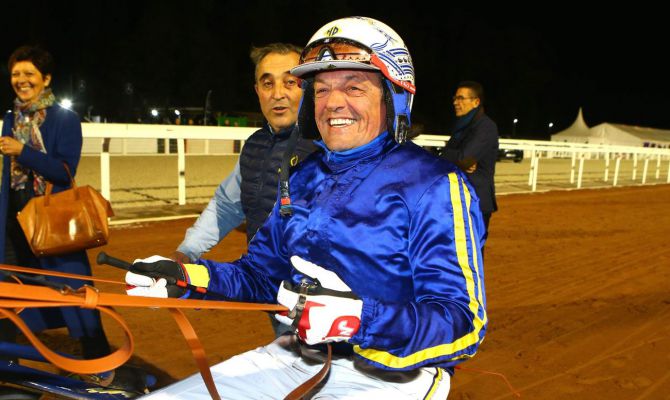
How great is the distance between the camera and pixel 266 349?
222 centimetres

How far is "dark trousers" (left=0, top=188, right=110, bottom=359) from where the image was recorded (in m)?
3.82

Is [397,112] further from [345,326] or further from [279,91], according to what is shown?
[279,91]

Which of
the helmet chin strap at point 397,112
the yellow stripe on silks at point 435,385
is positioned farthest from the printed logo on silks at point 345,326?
the helmet chin strap at point 397,112

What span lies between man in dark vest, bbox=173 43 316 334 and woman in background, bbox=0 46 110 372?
4.16 ft

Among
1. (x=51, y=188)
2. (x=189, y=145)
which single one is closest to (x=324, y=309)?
(x=51, y=188)

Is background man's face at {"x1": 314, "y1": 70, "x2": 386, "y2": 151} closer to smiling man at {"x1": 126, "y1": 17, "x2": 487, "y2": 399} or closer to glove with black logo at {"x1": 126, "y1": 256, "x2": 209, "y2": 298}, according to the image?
smiling man at {"x1": 126, "y1": 17, "x2": 487, "y2": 399}

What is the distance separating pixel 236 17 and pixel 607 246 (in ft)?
162

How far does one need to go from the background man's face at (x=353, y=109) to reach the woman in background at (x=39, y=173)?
→ 2.32 m

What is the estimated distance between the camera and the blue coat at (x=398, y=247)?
5.71ft

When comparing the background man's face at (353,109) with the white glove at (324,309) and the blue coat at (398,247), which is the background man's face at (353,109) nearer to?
the blue coat at (398,247)

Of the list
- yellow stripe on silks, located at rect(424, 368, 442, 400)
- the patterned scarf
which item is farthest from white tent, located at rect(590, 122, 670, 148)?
yellow stripe on silks, located at rect(424, 368, 442, 400)

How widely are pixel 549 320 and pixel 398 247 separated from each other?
390cm

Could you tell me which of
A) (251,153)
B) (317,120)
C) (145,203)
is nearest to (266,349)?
(317,120)

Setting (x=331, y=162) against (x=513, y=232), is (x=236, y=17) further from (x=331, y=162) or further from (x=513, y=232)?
(x=331, y=162)
